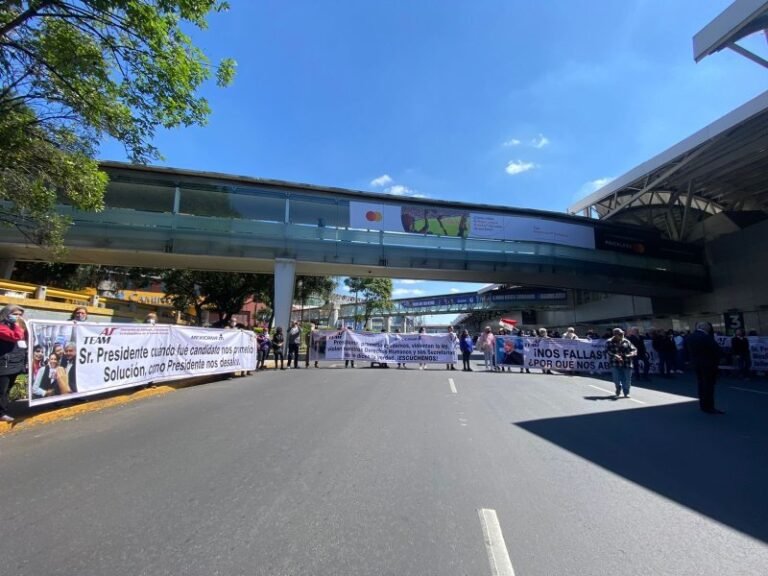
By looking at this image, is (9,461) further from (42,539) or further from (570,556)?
(570,556)

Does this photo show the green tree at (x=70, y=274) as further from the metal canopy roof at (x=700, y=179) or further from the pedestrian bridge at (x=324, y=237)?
the metal canopy roof at (x=700, y=179)

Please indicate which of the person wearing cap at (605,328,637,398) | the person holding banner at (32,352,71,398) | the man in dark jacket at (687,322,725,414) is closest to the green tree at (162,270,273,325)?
the person holding banner at (32,352,71,398)

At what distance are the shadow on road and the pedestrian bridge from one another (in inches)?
713

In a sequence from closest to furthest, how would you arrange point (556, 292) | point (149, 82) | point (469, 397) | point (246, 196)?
point (149, 82)
point (469, 397)
point (246, 196)
point (556, 292)

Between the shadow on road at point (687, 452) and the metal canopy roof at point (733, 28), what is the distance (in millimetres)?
16495

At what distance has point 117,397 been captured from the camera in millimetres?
8906

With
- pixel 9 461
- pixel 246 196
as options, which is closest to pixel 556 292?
pixel 246 196

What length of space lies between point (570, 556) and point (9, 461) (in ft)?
19.5

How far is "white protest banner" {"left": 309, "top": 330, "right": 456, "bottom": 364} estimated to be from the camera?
1802 centimetres

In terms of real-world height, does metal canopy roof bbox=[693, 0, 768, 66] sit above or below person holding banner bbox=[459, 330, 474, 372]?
above

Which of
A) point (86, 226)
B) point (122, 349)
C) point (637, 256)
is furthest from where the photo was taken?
point (637, 256)

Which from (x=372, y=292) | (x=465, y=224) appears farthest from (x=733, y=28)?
(x=372, y=292)

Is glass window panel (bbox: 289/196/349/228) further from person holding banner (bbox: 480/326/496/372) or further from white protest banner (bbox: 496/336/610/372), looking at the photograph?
white protest banner (bbox: 496/336/610/372)

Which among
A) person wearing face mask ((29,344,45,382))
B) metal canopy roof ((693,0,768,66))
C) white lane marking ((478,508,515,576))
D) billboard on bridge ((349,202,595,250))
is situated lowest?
white lane marking ((478,508,515,576))
